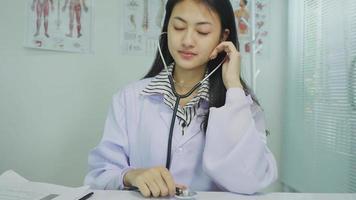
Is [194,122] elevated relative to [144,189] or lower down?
elevated

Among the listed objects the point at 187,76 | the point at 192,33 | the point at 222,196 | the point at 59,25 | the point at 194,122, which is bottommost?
the point at 222,196

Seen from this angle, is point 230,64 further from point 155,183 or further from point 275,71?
point 275,71

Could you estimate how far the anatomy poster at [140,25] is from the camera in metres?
1.75

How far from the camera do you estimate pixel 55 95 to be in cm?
170

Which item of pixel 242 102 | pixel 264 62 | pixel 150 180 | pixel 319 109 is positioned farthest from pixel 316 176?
pixel 150 180

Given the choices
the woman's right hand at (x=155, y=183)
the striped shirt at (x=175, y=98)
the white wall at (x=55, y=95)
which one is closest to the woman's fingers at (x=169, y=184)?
the woman's right hand at (x=155, y=183)

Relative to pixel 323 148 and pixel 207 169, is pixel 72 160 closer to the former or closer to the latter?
pixel 207 169

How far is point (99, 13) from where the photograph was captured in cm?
173

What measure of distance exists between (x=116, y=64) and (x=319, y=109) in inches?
41.8

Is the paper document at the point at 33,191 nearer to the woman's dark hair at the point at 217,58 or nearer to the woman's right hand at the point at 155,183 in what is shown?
the woman's right hand at the point at 155,183

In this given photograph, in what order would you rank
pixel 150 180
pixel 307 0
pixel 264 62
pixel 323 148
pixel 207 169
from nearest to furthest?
pixel 150 180 < pixel 207 169 < pixel 323 148 < pixel 307 0 < pixel 264 62

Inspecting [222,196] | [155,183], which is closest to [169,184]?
[155,183]

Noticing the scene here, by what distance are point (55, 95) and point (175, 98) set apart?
2.93 ft

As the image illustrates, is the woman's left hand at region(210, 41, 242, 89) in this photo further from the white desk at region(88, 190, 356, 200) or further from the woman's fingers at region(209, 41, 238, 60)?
the white desk at region(88, 190, 356, 200)
